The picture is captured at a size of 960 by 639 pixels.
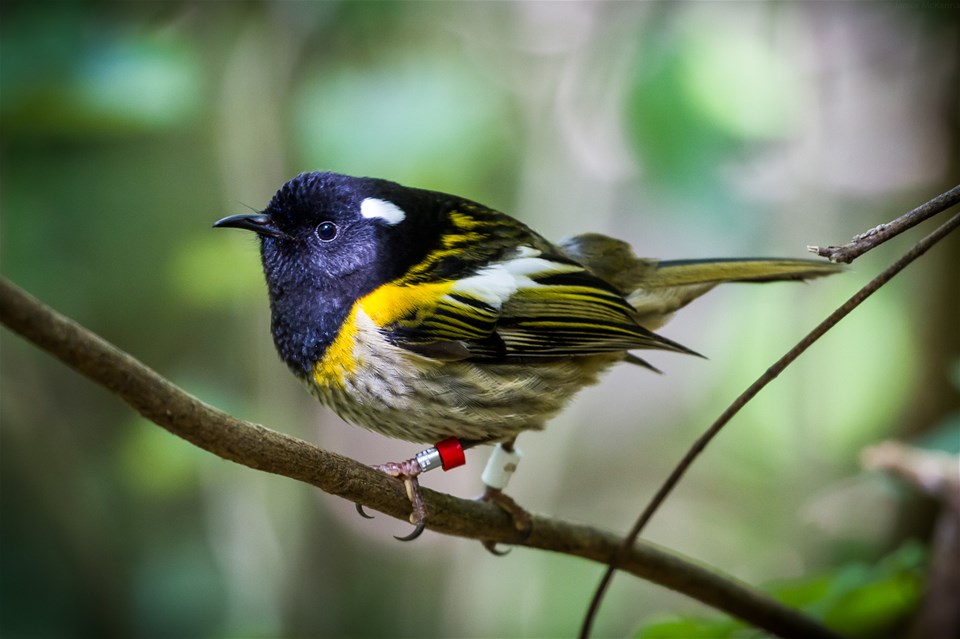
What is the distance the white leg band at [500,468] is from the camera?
77.8 inches

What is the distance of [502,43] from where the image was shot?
3791 millimetres

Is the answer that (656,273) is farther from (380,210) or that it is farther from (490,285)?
(380,210)

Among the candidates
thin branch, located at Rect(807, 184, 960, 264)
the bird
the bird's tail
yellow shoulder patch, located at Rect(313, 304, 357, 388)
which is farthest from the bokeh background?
thin branch, located at Rect(807, 184, 960, 264)

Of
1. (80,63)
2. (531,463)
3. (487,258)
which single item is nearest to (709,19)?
(487,258)

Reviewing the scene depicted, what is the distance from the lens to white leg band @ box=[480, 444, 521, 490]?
1.98 meters

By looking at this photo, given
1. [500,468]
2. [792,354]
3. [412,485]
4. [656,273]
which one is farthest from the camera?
[656,273]

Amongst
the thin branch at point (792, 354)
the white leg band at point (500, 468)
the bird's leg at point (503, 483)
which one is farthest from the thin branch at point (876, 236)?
the white leg band at point (500, 468)

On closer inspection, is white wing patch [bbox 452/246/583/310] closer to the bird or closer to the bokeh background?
the bird

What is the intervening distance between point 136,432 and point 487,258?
1867 millimetres

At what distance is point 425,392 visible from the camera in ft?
6.32

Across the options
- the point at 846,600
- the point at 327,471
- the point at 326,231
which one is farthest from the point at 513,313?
the point at 846,600

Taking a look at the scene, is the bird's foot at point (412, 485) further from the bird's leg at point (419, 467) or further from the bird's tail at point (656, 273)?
the bird's tail at point (656, 273)

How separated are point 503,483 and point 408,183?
4.03 feet

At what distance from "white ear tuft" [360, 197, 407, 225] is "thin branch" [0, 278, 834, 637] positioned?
24.0 inches
